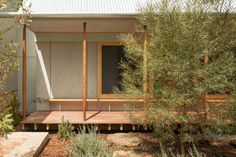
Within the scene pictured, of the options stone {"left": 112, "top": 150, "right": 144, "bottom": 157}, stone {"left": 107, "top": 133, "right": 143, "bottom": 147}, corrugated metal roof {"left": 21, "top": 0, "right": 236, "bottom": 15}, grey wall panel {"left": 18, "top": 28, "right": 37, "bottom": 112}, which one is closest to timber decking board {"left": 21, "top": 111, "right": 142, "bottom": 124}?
stone {"left": 107, "top": 133, "right": 143, "bottom": 147}

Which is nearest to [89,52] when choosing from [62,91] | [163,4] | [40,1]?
[62,91]

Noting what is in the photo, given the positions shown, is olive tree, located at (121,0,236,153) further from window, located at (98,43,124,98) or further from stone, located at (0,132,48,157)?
window, located at (98,43,124,98)

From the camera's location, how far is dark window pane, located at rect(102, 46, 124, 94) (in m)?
9.81

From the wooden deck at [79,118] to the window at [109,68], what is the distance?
785mm

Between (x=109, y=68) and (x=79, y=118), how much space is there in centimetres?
214

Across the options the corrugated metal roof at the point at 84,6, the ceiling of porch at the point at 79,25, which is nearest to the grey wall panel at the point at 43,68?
the ceiling of porch at the point at 79,25

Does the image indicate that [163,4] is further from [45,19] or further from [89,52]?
[89,52]

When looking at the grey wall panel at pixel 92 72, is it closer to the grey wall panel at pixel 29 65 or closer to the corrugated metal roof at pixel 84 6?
the corrugated metal roof at pixel 84 6

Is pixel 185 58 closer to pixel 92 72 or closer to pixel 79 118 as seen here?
pixel 79 118

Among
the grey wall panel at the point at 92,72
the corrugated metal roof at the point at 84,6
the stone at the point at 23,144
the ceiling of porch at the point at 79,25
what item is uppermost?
the corrugated metal roof at the point at 84,6

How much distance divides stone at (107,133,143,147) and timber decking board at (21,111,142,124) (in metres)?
0.35

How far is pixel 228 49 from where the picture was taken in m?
5.71

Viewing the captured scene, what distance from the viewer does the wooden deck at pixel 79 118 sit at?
7.96 meters

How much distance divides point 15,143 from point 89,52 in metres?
4.25
